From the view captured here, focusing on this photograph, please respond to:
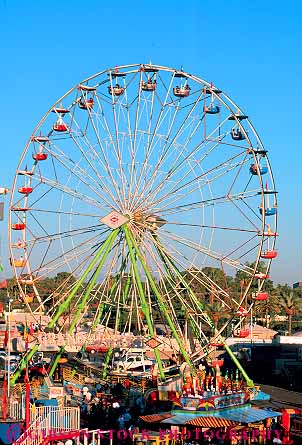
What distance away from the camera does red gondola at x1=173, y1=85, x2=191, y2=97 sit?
46.7 meters

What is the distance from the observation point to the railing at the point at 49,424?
84.1 ft

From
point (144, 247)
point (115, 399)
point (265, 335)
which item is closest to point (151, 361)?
point (144, 247)

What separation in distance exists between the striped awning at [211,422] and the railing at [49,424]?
12.3 ft

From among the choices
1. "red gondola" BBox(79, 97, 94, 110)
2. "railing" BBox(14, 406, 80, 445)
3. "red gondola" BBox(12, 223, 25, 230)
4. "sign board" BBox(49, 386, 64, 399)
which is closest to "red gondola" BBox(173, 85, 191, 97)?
"red gondola" BBox(79, 97, 94, 110)

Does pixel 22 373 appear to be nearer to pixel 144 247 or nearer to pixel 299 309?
pixel 144 247

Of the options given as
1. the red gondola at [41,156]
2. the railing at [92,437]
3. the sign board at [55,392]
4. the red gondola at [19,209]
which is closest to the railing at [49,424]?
the railing at [92,437]

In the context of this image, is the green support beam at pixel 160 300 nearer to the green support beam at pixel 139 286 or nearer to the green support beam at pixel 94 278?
the green support beam at pixel 139 286

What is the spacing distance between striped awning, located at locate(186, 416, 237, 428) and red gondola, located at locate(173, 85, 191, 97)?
20.1 metres

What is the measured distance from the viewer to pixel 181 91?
46656 mm

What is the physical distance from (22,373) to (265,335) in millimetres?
32641

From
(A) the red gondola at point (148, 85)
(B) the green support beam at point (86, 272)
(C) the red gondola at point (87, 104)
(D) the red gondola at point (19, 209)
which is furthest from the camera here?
(C) the red gondola at point (87, 104)

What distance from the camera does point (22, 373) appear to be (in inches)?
1969

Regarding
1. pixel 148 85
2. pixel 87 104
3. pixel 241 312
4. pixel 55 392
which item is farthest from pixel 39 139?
pixel 55 392

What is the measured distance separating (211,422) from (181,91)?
2053 centimetres
